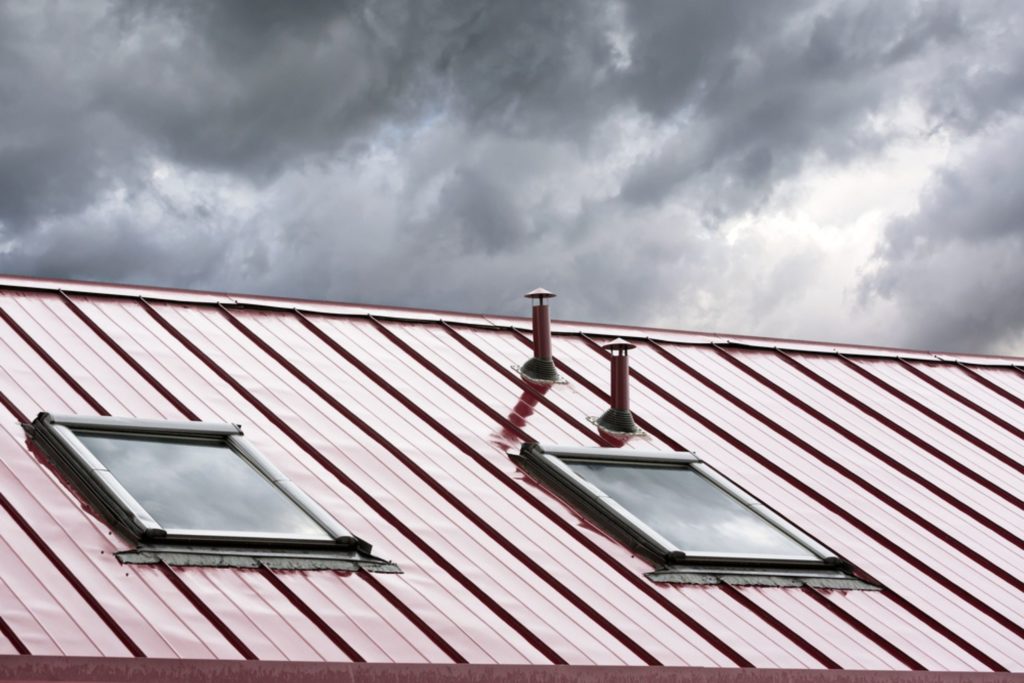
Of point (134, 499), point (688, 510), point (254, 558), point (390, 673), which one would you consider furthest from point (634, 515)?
point (134, 499)

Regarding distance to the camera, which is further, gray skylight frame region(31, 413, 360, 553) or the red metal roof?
gray skylight frame region(31, 413, 360, 553)

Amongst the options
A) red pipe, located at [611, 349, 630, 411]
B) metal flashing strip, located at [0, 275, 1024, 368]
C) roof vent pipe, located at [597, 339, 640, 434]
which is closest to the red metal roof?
metal flashing strip, located at [0, 275, 1024, 368]

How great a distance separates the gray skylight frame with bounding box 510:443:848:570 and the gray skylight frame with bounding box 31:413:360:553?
2.94m

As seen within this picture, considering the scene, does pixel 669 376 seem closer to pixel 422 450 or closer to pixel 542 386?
pixel 542 386

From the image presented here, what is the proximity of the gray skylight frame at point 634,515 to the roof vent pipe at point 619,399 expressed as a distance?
853 mm

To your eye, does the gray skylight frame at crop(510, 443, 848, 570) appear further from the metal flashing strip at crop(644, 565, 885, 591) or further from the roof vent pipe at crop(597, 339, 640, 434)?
the roof vent pipe at crop(597, 339, 640, 434)

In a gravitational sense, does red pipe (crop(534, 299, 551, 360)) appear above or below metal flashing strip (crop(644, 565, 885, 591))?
above

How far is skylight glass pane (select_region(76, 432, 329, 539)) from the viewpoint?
12711mm

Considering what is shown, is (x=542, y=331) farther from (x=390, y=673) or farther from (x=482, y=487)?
(x=390, y=673)

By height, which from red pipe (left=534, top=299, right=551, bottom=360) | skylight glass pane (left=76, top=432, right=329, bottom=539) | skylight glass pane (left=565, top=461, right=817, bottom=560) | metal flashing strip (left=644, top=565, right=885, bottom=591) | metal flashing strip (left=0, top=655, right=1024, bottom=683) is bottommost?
metal flashing strip (left=0, top=655, right=1024, bottom=683)

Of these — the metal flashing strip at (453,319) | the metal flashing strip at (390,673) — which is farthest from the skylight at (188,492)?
the metal flashing strip at (453,319)

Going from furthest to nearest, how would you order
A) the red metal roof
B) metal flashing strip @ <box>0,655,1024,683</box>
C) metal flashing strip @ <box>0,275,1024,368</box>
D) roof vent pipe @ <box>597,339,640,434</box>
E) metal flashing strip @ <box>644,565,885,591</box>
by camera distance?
metal flashing strip @ <box>0,275,1024,368</box> → roof vent pipe @ <box>597,339,640,434</box> → metal flashing strip @ <box>644,565,885,591</box> → the red metal roof → metal flashing strip @ <box>0,655,1024,683</box>

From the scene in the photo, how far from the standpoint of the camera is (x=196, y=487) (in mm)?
13211

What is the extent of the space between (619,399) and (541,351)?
165 centimetres
